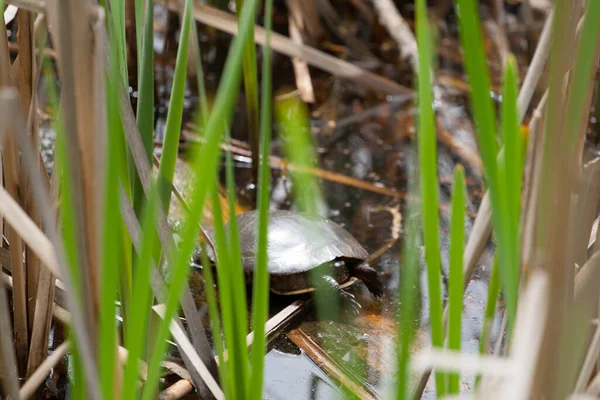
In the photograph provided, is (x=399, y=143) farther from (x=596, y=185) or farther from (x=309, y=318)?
(x=596, y=185)

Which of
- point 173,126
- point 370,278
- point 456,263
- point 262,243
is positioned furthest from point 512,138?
point 370,278

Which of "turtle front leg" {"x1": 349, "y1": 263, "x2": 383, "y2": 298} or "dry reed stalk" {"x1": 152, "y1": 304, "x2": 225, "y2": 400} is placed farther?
"turtle front leg" {"x1": 349, "y1": 263, "x2": 383, "y2": 298}

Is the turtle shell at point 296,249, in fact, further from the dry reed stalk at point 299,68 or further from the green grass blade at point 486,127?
the green grass blade at point 486,127

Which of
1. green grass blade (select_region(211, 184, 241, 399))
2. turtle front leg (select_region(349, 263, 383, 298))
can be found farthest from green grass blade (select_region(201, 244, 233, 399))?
turtle front leg (select_region(349, 263, 383, 298))

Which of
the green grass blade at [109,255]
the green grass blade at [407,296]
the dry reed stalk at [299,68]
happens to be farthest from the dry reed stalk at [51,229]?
the dry reed stalk at [299,68]

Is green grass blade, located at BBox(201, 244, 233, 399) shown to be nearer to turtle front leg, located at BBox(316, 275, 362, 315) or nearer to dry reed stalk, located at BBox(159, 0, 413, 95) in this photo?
turtle front leg, located at BBox(316, 275, 362, 315)

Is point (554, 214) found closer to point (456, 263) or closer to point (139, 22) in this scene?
point (456, 263)

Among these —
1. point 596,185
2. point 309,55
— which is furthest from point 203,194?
point 309,55
